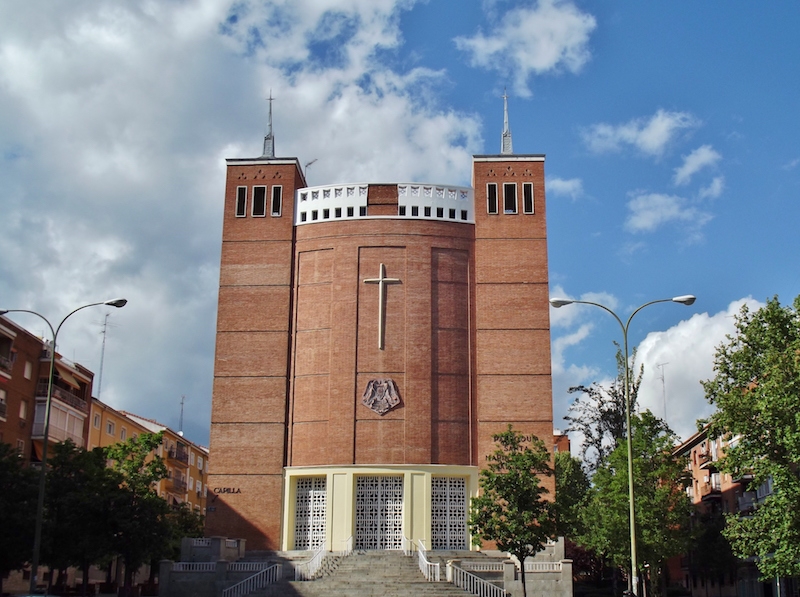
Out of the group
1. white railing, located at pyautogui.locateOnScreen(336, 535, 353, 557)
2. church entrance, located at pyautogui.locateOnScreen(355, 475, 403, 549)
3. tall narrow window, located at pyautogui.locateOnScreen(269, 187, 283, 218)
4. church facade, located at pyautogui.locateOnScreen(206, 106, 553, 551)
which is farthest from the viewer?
tall narrow window, located at pyautogui.locateOnScreen(269, 187, 283, 218)

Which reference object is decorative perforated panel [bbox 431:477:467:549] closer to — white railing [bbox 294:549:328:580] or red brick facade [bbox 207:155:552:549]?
red brick facade [bbox 207:155:552:549]

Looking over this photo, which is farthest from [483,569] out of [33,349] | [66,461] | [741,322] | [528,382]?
[33,349]

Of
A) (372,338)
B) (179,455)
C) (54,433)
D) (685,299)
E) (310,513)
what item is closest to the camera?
(685,299)

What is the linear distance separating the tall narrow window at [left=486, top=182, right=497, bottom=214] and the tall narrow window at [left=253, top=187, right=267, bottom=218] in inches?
403

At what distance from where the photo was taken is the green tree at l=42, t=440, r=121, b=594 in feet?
106

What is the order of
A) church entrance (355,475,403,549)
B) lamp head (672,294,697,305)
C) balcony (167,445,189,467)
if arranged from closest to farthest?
lamp head (672,294,697,305) < church entrance (355,475,403,549) < balcony (167,445,189,467)

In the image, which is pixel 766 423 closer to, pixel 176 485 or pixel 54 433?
pixel 54 433

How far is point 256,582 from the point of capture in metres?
32.6

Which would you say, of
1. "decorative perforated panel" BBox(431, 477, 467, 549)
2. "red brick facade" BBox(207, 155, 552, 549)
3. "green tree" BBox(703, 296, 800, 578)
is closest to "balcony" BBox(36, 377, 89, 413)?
"red brick facade" BBox(207, 155, 552, 549)

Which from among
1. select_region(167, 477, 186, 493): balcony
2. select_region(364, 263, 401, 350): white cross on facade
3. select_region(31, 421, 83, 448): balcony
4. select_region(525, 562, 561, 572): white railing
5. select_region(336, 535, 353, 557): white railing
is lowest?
select_region(525, 562, 561, 572): white railing

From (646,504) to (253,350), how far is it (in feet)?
60.1

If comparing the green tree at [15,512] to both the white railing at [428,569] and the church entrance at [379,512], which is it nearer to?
the church entrance at [379,512]

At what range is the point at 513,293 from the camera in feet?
137

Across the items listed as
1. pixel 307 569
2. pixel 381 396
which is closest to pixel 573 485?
pixel 381 396
